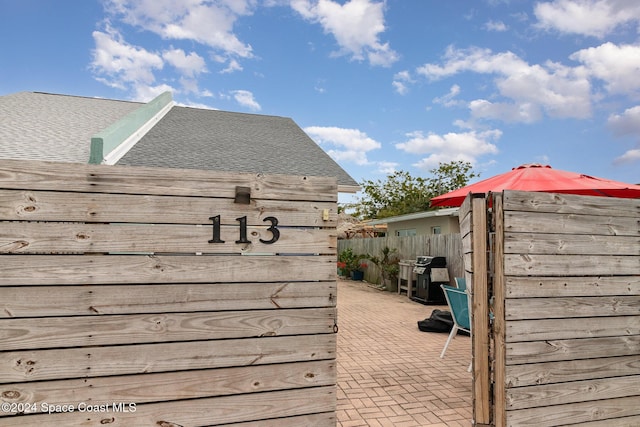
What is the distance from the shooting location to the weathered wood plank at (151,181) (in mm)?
1812

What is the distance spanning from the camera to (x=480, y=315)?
254 cm

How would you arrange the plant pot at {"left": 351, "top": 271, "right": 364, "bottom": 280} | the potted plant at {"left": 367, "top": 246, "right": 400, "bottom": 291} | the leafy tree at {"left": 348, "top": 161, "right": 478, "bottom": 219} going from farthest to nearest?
the leafy tree at {"left": 348, "top": 161, "right": 478, "bottom": 219}
the plant pot at {"left": 351, "top": 271, "right": 364, "bottom": 280}
the potted plant at {"left": 367, "top": 246, "right": 400, "bottom": 291}


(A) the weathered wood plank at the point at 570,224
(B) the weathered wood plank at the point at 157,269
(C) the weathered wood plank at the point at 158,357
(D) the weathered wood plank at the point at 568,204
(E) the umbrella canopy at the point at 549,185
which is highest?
(E) the umbrella canopy at the point at 549,185

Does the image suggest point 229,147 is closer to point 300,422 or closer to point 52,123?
point 52,123

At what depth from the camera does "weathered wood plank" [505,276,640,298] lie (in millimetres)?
2543

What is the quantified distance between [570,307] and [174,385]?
276 centimetres

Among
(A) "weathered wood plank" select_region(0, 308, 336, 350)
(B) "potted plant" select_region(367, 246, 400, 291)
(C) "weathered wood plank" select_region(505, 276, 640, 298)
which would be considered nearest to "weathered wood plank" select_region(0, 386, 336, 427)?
(A) "weathered wood plank" select_region(0, 308, 336, 350)

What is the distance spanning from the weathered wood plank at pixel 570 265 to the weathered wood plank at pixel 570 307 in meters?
0.19

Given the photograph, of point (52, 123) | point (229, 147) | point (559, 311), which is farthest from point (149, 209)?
point (52, 123)

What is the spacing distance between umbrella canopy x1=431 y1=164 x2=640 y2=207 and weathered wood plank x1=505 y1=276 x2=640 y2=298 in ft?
4.23

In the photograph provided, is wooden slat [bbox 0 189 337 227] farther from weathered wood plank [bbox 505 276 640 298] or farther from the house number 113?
weathered wood plank [bbox 505 276 640 298]

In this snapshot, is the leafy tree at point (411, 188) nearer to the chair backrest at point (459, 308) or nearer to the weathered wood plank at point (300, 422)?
the chair backrest at point (459, 308)

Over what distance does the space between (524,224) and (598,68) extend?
39.5 feet

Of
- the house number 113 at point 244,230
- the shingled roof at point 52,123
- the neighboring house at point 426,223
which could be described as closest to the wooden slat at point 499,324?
the house number 113 at point 244,230
